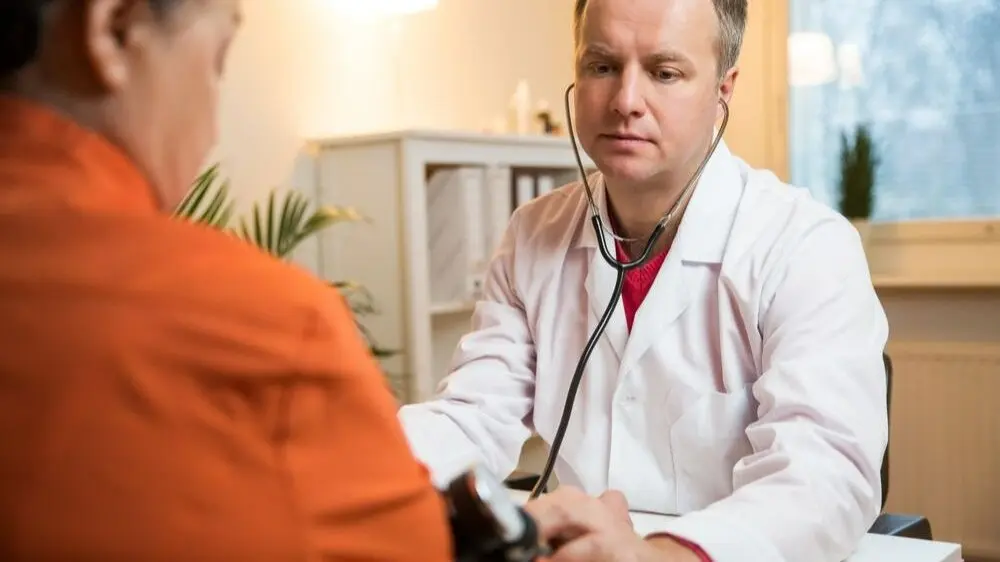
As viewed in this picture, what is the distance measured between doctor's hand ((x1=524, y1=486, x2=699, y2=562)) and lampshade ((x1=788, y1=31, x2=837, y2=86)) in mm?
2799

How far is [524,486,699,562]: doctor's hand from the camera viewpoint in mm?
936

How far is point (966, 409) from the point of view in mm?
3105

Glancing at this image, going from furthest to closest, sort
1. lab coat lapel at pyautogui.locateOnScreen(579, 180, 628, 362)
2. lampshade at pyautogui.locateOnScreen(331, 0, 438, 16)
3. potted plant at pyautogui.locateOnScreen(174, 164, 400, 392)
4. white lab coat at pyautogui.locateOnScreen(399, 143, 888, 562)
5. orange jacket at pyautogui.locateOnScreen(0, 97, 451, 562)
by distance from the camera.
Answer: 1. lampshade at pyautogui.locateOnScreen(331, 0, 438, 16)
2. potted plant at pyautogui.locateOnScreen(174, 164, 400, 392)
3. lab coat lapel at pyautogui.locateOnScreen(579, 180, 628, 362)
4. white lab coat at pyautogui.locateOnScreen(399, 143, 888, 562)
5. orange jacket at pyautogui.locateOnScreen(0, 97, 451, 562)

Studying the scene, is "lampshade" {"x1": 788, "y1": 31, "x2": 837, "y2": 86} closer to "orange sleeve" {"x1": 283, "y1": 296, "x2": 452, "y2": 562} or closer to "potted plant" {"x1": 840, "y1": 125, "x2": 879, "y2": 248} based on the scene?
"potted plant" {"x1": 840, "y1": 125, "x2": 879, "y2": 248}

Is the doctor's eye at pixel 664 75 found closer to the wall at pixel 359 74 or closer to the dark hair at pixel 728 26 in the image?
the dark hair at pixel 728 26

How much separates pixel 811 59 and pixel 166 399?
130 inches

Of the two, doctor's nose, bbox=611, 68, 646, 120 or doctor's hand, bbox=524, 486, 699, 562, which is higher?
doctor's nose, bbox=611, 68, 646, 120

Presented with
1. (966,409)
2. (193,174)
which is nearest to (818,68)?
(966,409)

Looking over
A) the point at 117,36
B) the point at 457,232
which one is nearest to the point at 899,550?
the point at 117,36

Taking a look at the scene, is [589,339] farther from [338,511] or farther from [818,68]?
[818,68]

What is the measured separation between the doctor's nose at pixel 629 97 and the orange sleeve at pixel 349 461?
0.88 meters

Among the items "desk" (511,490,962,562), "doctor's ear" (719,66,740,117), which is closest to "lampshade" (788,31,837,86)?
"doctor's ear" (719,66,740,117)

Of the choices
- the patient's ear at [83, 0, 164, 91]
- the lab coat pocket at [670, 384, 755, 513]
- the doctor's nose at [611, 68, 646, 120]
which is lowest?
the lab coat pocket at [670, 384, 755, 513]

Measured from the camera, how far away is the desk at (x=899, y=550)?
44.1 inches
